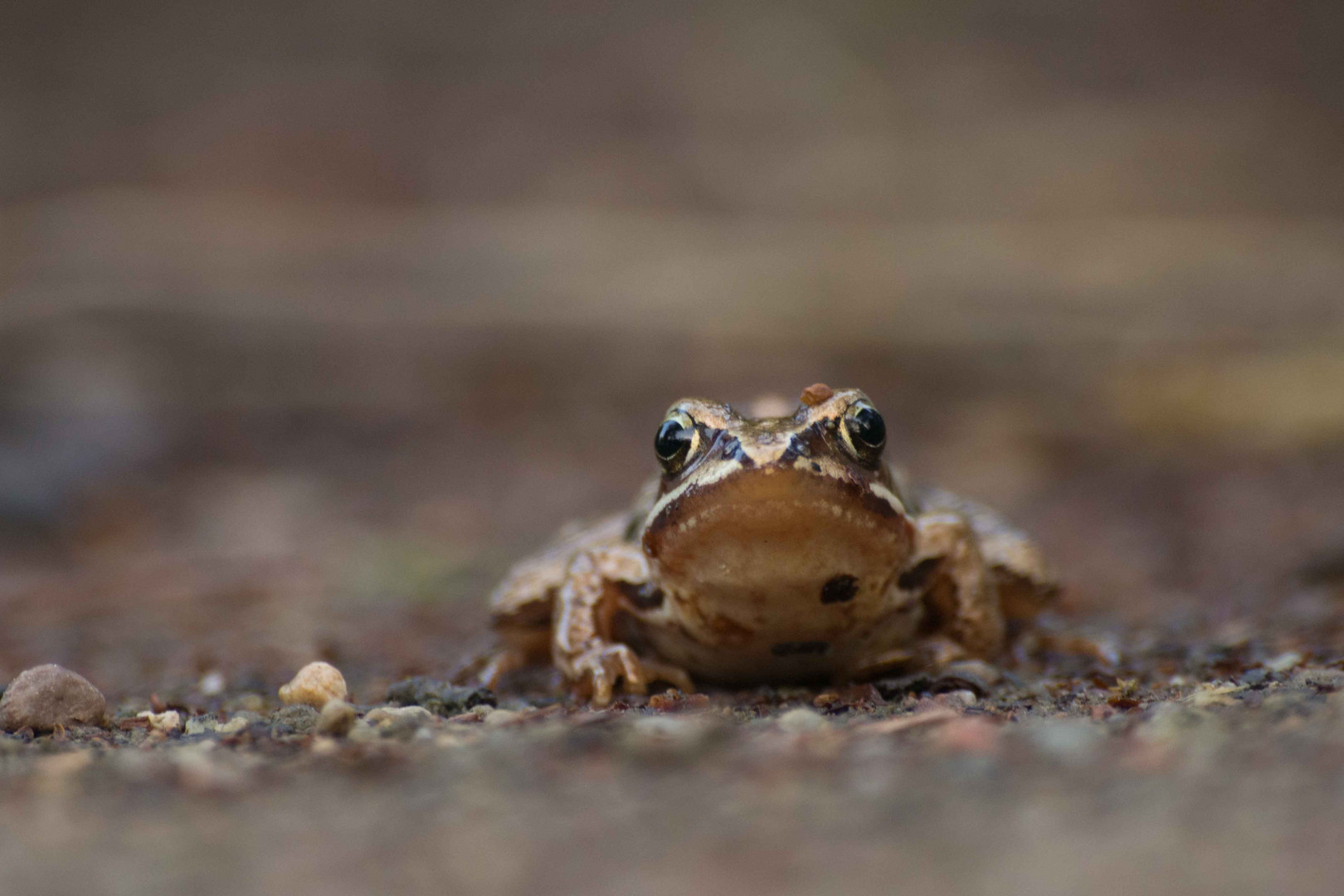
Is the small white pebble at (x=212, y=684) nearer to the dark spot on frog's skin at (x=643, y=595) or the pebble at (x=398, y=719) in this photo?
the pebble at (x=398, y=719)

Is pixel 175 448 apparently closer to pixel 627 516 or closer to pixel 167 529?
pixel 167 529

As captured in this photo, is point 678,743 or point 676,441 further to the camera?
point 676,441

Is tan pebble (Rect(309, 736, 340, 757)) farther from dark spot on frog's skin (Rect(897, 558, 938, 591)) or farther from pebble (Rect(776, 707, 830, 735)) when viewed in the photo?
dark spot on frog's skin (Rect(897, 558, 938, 591))

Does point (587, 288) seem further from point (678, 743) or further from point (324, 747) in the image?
point (678, 743)

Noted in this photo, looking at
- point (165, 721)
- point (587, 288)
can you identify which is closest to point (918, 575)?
point (165, 721)

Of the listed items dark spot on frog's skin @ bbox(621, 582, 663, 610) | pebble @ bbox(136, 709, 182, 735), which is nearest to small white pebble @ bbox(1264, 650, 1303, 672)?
dark spot on frog's skin @ bbox(621, 582, 663, 610)

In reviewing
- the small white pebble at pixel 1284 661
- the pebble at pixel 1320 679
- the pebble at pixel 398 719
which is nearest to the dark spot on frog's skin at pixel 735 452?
the pebble at pixel 398 719
